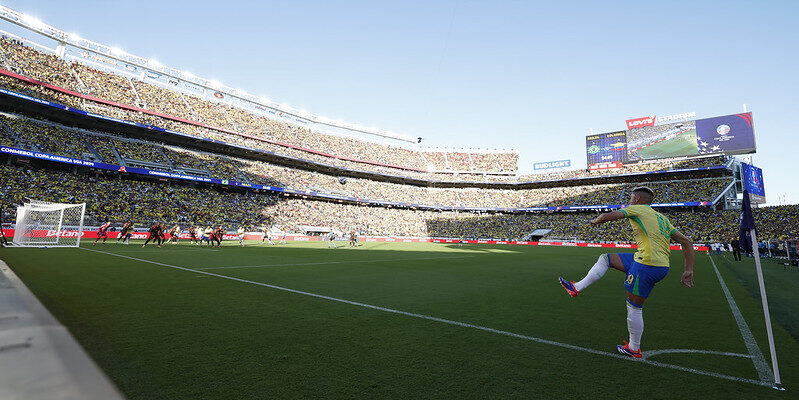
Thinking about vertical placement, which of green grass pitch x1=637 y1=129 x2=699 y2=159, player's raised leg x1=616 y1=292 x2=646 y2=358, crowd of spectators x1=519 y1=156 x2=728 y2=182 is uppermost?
green grass pitch x1=637 y1=129 x2=699 y2=159

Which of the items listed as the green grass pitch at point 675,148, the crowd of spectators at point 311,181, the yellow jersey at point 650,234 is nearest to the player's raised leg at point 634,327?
the yellow jersey at point 650,234

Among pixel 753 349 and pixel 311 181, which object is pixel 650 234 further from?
pixel 311 181

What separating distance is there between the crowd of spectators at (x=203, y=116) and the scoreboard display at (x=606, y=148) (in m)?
17.9

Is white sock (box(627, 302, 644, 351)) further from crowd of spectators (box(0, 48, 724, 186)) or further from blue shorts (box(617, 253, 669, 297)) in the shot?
crowd of spectators (box(0, 48, 724, 186))

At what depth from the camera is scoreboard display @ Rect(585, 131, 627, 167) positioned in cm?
5159

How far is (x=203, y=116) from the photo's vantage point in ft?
153

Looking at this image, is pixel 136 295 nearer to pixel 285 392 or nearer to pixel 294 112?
pixel 285 392

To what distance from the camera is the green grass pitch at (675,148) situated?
44.6 m

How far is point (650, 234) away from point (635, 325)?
1050 mm

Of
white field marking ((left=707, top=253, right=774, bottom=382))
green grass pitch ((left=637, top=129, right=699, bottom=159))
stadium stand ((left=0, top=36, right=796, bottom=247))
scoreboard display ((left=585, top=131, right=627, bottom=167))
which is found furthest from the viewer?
scoreboard display ((left=585, top=131, right=627, bottom=167))

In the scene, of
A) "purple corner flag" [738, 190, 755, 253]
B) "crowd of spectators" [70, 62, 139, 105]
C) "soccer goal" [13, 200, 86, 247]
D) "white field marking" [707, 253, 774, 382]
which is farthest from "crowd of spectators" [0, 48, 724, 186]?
"white field marking" [707, 253, 774, 382]

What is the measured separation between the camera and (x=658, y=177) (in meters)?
52.2

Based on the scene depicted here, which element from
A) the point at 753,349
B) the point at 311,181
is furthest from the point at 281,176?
the point at 753,349

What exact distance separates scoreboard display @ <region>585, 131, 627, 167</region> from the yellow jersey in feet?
187
